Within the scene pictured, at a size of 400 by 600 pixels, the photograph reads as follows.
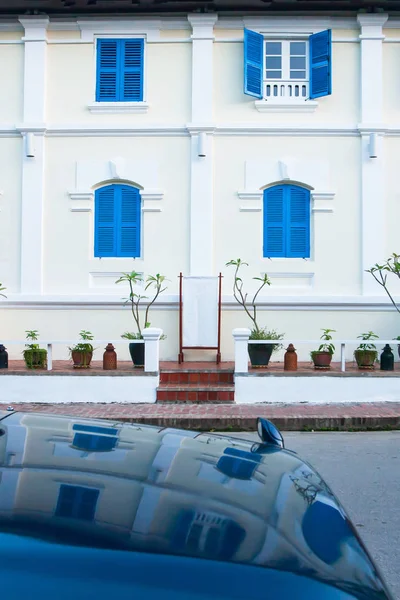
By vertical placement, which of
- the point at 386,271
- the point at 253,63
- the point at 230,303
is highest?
the point at 253,63

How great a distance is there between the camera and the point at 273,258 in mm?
11656

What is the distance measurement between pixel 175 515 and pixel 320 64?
1137 centimetres

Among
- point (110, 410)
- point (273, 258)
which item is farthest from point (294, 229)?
point (110, 410)

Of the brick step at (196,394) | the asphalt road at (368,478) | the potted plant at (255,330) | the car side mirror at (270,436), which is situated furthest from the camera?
the potted plant at (255,330)

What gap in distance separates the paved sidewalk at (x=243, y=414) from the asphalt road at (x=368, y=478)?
0.28 meters

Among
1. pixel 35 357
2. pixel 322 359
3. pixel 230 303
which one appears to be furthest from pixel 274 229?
pixel 35 357

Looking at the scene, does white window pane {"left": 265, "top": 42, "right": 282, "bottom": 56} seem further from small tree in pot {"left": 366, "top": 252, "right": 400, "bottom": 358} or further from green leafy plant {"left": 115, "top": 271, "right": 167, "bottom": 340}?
green leafy plant {"left": 115, "top": 271, "right": 167, "bottom": 340}

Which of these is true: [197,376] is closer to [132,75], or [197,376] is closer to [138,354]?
[138,354]

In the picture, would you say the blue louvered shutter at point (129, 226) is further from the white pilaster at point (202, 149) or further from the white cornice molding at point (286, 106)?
the white cornice molding at point (286, 106)

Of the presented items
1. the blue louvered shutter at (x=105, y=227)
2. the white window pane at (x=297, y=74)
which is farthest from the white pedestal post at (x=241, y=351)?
the white window pane at (x=297, y=74)

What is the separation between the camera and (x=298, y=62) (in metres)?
11.9

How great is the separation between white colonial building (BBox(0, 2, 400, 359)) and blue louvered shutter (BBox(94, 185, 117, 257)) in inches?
1.1

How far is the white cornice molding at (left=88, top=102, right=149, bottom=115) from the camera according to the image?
11.7 metres

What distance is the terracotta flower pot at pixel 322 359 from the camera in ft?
31.5
